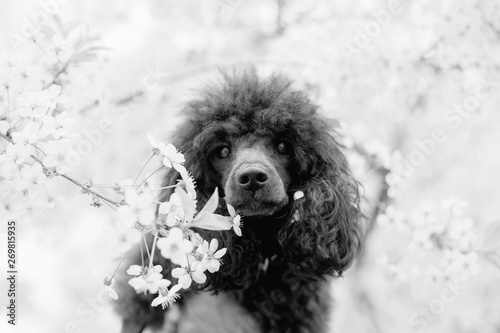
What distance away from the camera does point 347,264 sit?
230 centimetres

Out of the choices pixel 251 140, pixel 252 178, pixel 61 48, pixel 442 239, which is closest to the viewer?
pixel 61 48

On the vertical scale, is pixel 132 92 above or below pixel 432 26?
below

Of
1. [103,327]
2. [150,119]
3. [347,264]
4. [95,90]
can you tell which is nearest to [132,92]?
[150,119]

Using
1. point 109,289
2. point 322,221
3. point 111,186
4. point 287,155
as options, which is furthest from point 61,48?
point 322,221

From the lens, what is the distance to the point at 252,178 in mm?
1967

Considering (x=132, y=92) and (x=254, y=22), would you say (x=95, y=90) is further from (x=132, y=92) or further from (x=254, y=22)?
(x=254, y=22)

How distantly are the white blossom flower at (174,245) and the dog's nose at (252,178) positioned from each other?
0.67 meters

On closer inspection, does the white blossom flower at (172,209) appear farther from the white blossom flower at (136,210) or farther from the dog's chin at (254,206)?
the dog's chin at (254,206)

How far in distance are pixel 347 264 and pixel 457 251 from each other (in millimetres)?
582

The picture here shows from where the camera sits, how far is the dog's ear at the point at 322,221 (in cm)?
222

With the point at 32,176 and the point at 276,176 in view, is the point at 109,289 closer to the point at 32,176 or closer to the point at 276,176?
the point at 32,176

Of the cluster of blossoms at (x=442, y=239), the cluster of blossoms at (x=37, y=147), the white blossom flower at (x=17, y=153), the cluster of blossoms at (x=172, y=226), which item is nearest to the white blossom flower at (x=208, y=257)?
the cluster of blossoms at (x=172, y=226)

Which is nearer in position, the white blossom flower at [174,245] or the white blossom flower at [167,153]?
the white blossom flower at [174,245]

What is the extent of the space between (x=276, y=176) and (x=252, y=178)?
0.13m
